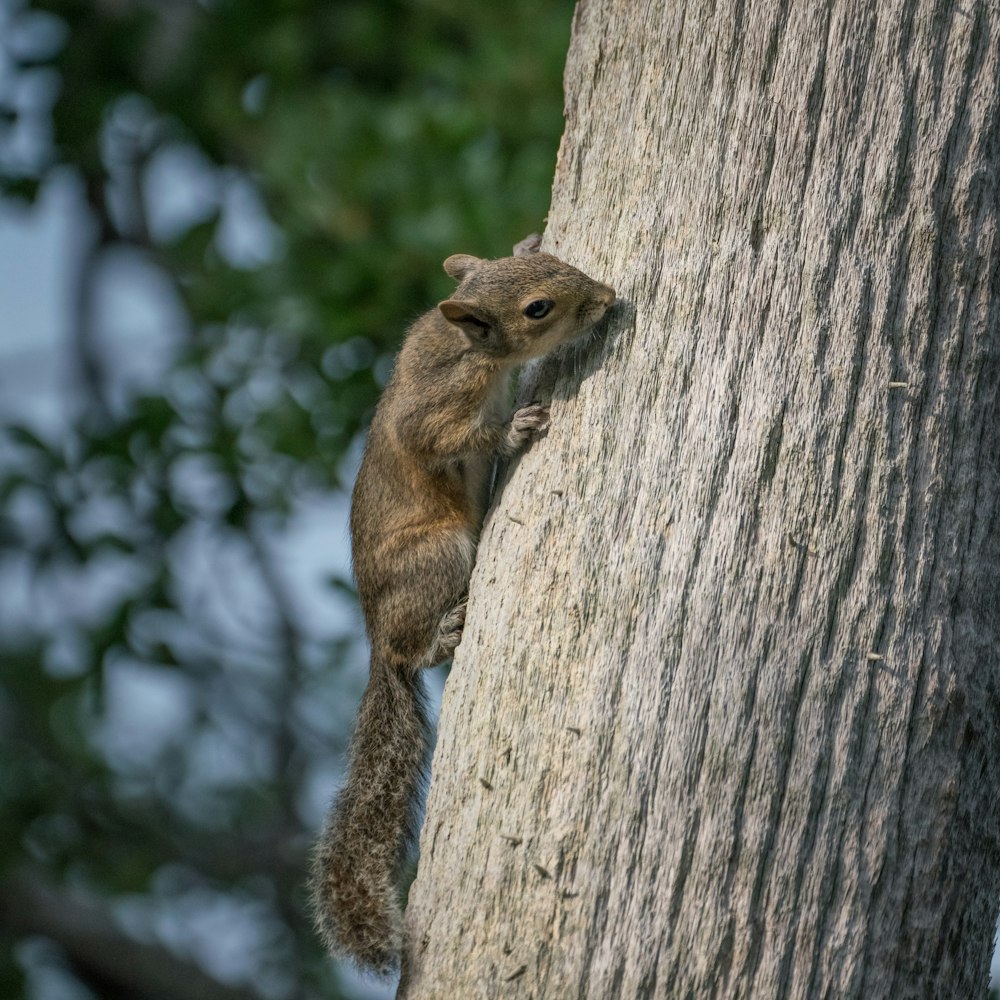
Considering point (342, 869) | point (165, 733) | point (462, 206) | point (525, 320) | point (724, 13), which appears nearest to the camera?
point (724, 13)

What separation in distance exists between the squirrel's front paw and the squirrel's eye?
0.71 feet

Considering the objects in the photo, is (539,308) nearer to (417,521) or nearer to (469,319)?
(469,319)

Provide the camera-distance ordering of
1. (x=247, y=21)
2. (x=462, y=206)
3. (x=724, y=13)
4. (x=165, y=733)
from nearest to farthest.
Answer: (x=724, y=13) → (x=462, y=206) → (x=247, y=21) → (x=165, y=733)

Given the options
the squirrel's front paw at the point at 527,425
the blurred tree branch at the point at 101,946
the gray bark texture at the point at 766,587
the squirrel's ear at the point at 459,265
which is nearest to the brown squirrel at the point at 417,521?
the squirrel's front paw at the point at 527,425

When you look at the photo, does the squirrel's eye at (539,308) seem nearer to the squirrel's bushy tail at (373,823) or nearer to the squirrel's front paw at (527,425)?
the squirrel's front paw at (527,425)

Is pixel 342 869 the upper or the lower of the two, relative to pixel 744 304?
lower

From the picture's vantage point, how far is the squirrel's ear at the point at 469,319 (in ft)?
8.52

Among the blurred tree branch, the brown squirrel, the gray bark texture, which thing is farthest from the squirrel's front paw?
the blurred tree branch

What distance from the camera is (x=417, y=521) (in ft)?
8.60

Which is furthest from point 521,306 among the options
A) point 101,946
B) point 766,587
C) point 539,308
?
point 101,946

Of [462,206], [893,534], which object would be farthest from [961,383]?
[462,206]

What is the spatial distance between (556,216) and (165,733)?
15.4 ft

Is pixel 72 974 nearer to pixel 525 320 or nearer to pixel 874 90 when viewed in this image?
pixel 525 320

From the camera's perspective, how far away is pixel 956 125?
6.43ft
